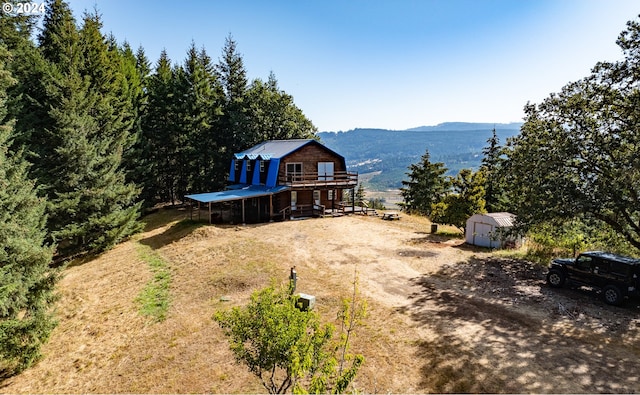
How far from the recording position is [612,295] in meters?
14.2

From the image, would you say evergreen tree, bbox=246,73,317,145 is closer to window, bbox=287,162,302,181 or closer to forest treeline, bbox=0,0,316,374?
forest treeline, bbox=0,0,316,374

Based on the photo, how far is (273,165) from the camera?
1283 inches

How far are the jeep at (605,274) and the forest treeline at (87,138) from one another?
22.6 meters

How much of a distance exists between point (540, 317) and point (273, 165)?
2457cm

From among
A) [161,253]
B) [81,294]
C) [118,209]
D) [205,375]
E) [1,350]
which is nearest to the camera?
[205,375]

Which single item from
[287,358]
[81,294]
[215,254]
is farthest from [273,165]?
[287,358]

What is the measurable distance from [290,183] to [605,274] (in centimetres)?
2314

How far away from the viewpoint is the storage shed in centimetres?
2314

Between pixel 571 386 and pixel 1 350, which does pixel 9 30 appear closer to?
pixel 1 350

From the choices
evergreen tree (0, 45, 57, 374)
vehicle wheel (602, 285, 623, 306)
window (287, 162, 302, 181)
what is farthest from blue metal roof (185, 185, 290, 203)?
vehicle wheel (602, 285, 623, 306)

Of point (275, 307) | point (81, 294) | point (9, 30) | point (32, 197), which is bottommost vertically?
point (81, 294)

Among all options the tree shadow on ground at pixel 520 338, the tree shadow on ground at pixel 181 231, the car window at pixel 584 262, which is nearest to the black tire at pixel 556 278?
the tree shadow on ground at pixel 520 338

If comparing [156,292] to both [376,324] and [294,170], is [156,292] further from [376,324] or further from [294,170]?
[294,170]

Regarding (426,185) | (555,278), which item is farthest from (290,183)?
(426,185)
